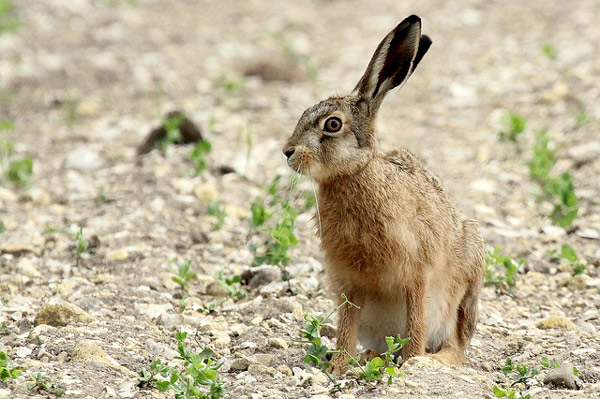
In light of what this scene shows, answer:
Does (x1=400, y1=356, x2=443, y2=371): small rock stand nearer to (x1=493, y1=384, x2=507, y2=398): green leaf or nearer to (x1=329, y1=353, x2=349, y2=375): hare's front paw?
(x1=329, y1=353, x2=349, y2=375): hare's front paw

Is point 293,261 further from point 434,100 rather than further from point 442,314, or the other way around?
point 434,100

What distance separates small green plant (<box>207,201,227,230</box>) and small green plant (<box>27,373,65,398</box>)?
10.1ft

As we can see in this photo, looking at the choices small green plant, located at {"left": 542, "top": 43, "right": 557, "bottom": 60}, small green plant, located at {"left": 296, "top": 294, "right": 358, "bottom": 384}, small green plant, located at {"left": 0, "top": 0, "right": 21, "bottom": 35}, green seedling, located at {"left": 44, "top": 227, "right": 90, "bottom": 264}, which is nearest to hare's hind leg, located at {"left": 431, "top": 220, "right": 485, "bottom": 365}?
small green plant, located at {"left": 296, "top": 294, "right": 358, "bottom": 384}

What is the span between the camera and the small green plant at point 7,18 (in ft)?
38.7

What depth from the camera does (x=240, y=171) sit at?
8.80 meters

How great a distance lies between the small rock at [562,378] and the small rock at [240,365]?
1.62 m

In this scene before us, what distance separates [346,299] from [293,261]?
5.89 ft

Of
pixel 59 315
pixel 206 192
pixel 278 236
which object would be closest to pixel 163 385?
pixel 59 315

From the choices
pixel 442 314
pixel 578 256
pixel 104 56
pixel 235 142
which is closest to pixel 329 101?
pixel 442 314

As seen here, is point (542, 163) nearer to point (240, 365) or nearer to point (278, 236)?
point (278, 236)

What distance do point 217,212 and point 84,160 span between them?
2.18 m

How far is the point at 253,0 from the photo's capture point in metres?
15.0

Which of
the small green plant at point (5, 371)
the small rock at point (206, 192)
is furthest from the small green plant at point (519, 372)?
the small rock at point (206, 192)

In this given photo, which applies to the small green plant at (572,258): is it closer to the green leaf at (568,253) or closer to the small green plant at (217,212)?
the green leaf at (568,253)
